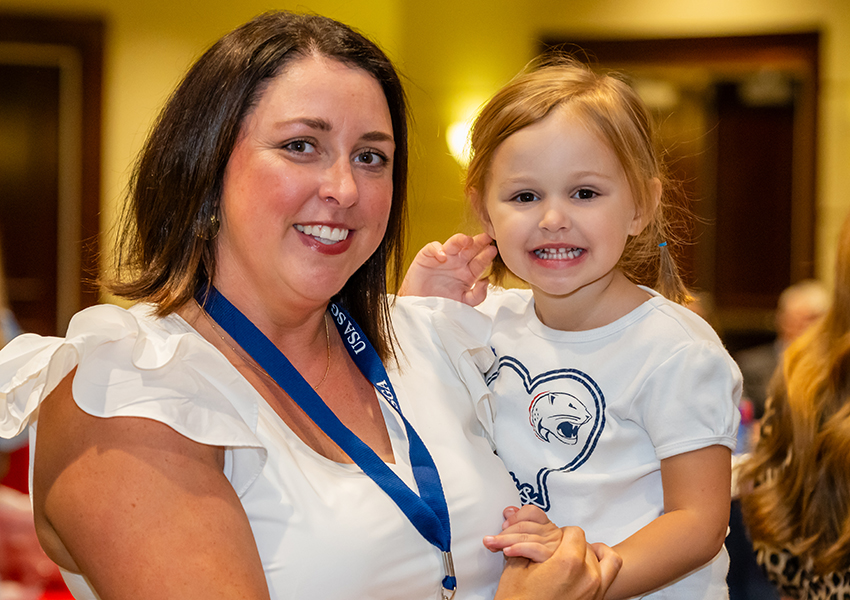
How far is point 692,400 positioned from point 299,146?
858mm

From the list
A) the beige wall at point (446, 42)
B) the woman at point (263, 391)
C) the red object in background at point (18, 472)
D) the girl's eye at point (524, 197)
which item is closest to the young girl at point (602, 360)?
the girl's eye at point (524, 197)

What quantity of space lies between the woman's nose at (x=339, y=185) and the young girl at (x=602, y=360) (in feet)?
1.27

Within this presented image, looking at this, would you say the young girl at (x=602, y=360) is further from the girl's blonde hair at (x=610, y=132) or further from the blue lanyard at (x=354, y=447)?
the blue lanyard at (x=354, y=447)

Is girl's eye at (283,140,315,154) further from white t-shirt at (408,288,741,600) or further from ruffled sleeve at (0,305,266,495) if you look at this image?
white t-shirt at (408,288,741,600)

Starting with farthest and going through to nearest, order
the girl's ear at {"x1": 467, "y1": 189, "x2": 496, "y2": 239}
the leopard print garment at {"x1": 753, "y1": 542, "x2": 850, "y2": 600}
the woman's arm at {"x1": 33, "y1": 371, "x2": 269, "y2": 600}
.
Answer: the leopard print garment at {"x1": 753, "y1": 542, "x2": 850, "y2": 600} → the girl's ear at {"x1": 467, "y1": 189, "x2": 496, "y2": 239} → the woman's arm at {"x1": 33, "y1": 371, "x2": 269, "y2": 600}

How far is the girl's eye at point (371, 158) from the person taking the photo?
1.62m

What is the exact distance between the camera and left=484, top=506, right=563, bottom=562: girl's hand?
1547 millimetres

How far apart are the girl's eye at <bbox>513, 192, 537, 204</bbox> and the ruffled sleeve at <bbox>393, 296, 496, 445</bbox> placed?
→ 0.31 meters

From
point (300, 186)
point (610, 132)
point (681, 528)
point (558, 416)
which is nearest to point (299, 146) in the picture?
point (300, 186)

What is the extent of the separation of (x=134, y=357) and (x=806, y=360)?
5.72 feet

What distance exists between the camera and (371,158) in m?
A: 1.65

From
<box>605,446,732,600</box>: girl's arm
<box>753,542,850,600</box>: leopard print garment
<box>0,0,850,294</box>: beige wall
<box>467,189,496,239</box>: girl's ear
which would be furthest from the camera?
<box>0,0,850,294</box>: beige wall

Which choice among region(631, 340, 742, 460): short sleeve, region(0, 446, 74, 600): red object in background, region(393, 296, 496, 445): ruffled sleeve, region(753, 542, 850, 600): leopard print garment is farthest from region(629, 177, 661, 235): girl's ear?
region(0, 446, 74, 600): red object in background

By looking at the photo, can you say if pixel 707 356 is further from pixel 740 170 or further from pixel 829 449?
pixel 740 170
